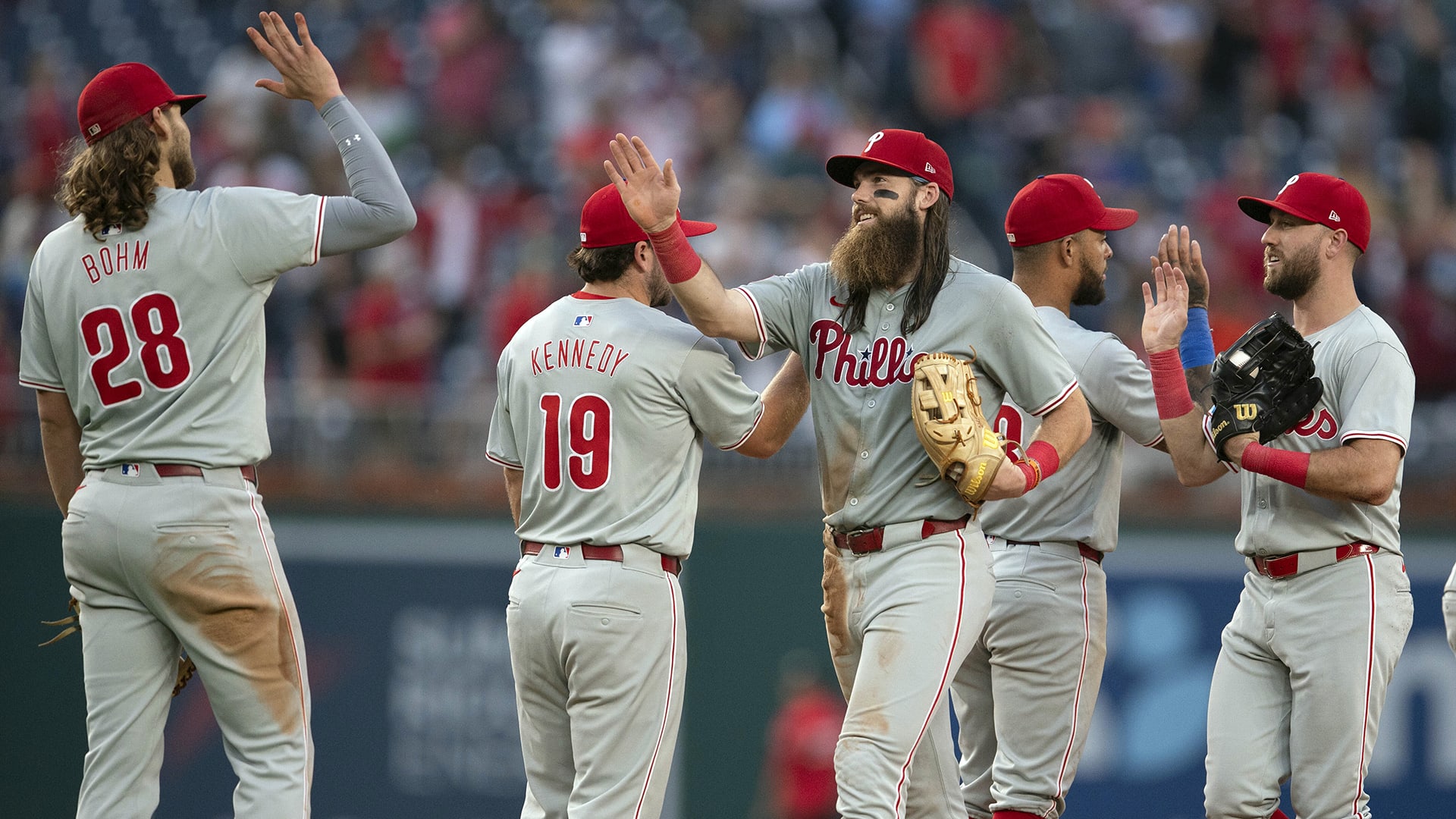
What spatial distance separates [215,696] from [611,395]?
4.62ft

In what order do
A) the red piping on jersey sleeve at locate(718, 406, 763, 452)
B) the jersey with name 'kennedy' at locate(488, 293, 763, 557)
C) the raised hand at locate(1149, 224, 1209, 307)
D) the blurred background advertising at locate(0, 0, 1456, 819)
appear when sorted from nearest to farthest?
the jersey with name 'kennedy' at locate(488, 293, 763, 557) → the red piping on jersey sleeve at locate(718, 406, 763, 452) → the raised hand at locate(1149, 224, 1209, 307) → the blurred background advertising at locate(0, 0, 1456, 819)

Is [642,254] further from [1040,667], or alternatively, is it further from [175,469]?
[1040,667]

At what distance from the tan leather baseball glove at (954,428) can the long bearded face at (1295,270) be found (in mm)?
1211

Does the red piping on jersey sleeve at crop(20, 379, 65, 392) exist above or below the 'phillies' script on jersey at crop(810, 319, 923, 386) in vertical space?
below

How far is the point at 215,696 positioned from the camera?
452 cm

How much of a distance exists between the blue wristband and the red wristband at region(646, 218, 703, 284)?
73.6 inches

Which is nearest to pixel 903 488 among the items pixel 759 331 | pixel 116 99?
pixel 759 331

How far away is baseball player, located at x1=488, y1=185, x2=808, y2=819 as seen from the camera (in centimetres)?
450

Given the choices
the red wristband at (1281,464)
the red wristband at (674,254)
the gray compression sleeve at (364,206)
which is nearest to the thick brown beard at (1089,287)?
the red wristband at (1281,464)

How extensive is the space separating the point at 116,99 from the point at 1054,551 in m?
3.25

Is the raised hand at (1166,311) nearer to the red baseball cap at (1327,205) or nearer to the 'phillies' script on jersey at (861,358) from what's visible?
the red baseball cap at (1327,205)

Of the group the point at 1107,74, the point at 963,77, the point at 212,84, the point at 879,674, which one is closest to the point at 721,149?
the point at 963,77

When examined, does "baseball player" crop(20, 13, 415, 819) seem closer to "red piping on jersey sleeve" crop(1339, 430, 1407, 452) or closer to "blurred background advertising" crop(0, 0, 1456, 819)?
"blurred background advertising" crop(0, 0, 1456, 819)

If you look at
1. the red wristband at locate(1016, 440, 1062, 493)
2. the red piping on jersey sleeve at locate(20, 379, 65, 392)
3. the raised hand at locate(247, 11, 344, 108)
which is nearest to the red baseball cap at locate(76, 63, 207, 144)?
the raised hand at locate(247, 11, 344, 108)
